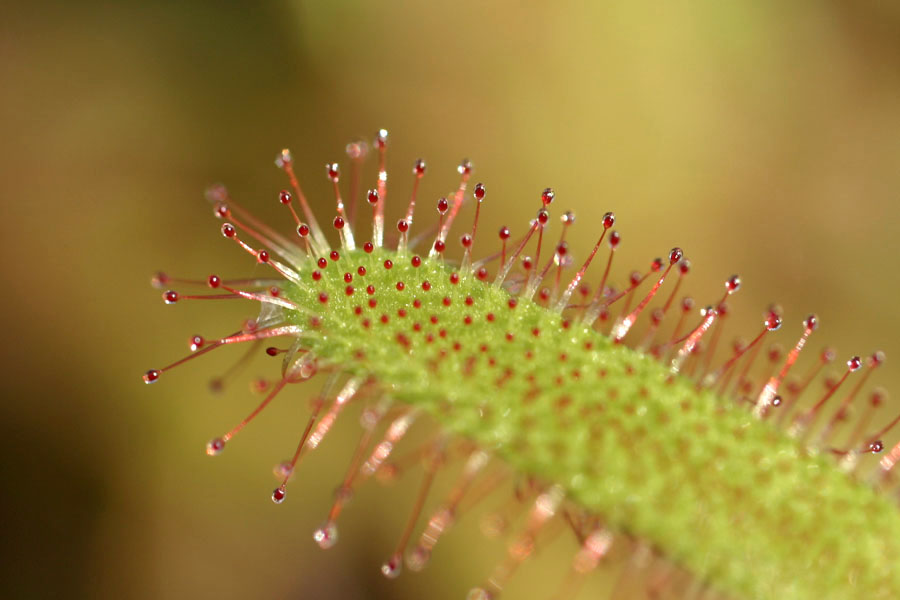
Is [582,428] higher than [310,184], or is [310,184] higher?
[310,184]

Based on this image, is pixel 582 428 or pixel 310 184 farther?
pixel 310 184

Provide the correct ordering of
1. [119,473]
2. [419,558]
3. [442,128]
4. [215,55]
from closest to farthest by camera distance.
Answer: [419,558] → [119,473] → [215,55] → [442,128]

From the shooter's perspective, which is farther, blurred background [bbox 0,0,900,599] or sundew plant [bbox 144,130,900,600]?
blurred background [bbox 0,0,900,599]

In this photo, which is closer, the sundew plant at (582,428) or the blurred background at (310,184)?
the sundew plant at (582,428)

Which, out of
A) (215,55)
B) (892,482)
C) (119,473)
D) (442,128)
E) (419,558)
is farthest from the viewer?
(442,128)

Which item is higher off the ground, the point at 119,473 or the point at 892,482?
the point at 892,482

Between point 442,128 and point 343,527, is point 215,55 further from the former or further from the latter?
point 343,527

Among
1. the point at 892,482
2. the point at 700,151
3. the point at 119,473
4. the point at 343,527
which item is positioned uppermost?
the point at 700,151

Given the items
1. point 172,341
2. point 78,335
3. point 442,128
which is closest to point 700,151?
point 442,128
